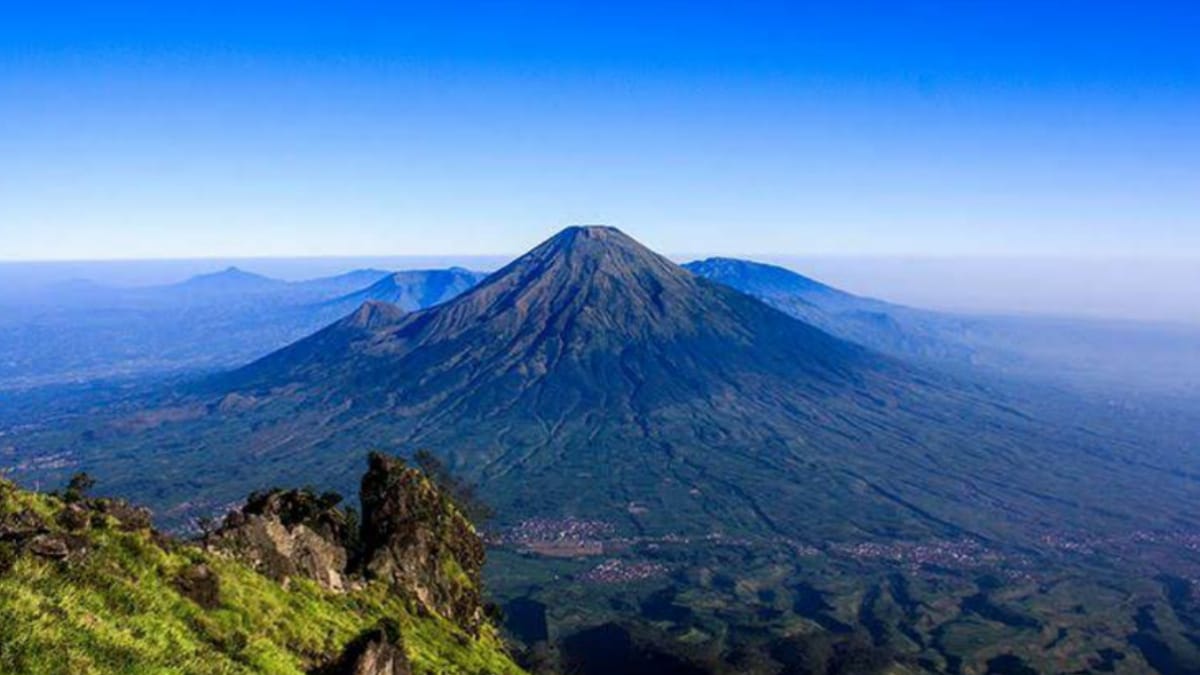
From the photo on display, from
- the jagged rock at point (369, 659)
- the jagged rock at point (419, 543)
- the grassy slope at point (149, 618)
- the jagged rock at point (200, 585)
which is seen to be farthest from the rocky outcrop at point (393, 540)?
the jagged rock at point (369, 659)

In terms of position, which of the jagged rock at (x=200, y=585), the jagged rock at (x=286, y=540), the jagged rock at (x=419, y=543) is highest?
the jagged rock at (x=200, y=585)

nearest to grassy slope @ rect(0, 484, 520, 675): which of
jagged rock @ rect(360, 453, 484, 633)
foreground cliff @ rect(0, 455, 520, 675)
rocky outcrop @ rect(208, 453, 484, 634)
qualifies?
foreground cliff @ rect(0, 455, 520, 675)

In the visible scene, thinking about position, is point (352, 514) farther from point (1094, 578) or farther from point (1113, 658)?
point (1094, 578)

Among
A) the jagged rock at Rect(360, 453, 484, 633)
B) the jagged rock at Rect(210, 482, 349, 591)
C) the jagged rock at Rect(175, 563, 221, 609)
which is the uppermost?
the jagged rock at Rect(175, 563, 221, 609)

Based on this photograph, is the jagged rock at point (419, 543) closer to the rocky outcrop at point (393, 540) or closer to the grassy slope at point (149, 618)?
the rocky outcrop at point (393, 540)

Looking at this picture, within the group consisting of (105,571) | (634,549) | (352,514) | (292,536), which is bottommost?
(634,549)

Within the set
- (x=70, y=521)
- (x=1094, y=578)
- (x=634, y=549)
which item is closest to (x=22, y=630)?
(x=70, y=521)

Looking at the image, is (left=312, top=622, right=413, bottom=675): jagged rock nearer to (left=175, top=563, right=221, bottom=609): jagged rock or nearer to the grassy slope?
the grassy slope
